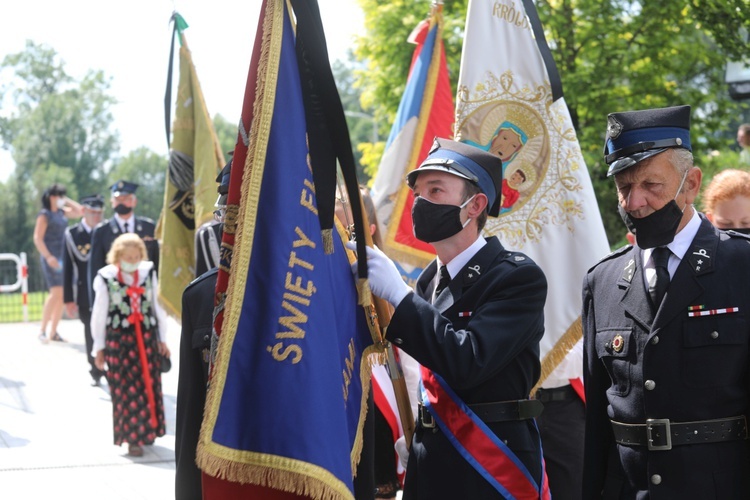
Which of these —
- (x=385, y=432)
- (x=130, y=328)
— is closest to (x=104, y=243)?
(x=130, y=328)

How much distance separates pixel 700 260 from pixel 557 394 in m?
1.75

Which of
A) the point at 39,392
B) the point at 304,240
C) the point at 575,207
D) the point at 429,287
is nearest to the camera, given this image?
the point at 304,240

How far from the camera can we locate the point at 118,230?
11305mm

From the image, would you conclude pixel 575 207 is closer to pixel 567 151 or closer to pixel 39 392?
pixel 567 151

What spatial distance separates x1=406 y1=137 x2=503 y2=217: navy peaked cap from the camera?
3.36m

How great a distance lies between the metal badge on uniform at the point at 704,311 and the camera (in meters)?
3.08

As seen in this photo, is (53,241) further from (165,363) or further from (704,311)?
(704,311)

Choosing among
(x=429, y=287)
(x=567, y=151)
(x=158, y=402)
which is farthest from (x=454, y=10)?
(x=429, y=287)

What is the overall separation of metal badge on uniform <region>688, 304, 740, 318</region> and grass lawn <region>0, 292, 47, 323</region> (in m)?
20.0

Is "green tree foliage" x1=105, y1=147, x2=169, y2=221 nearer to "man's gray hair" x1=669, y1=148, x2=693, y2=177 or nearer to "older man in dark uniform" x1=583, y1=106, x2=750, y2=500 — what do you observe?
"older man in dark uniform" x1=583, y1=106, x2=750, y2=500

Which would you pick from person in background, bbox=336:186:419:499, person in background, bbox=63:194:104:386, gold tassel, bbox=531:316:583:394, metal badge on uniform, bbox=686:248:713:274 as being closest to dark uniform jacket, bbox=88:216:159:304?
person in background, bbox=63:194:104:386

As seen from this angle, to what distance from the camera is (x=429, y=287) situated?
12.4ft

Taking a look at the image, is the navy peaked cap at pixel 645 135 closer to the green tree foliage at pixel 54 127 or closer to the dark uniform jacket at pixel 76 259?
the dark uniform jacket at pixel 76 259

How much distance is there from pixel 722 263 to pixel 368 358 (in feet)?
3.81
